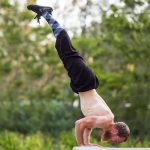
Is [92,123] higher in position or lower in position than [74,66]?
lower

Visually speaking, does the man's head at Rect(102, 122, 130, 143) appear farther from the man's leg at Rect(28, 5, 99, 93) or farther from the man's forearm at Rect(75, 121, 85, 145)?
the man's leg at Rect(28, 5, 99, 93)

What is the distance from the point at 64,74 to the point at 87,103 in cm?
1483

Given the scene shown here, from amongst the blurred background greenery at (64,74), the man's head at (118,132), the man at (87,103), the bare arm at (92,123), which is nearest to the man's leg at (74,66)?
the man at (87,103)

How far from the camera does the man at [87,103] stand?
723 centimetres

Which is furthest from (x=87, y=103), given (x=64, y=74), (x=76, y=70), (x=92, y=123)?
(x=64, y=74)

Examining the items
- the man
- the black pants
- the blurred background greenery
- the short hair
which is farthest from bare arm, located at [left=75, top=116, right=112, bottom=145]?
the blurred background greenery

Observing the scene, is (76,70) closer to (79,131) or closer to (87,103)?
(87,103)

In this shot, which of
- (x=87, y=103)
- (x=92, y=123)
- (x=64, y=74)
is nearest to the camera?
(x=92, y=123)

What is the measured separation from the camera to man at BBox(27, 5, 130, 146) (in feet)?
23.7

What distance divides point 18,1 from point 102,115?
13.4m

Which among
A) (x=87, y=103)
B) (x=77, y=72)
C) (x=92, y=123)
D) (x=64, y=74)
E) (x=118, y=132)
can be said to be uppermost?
(x=77, y=72)

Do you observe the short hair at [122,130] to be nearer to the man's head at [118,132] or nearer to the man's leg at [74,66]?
the man's head at [118,132]

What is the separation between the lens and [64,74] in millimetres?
22156

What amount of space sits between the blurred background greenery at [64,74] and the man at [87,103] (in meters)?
3.38
